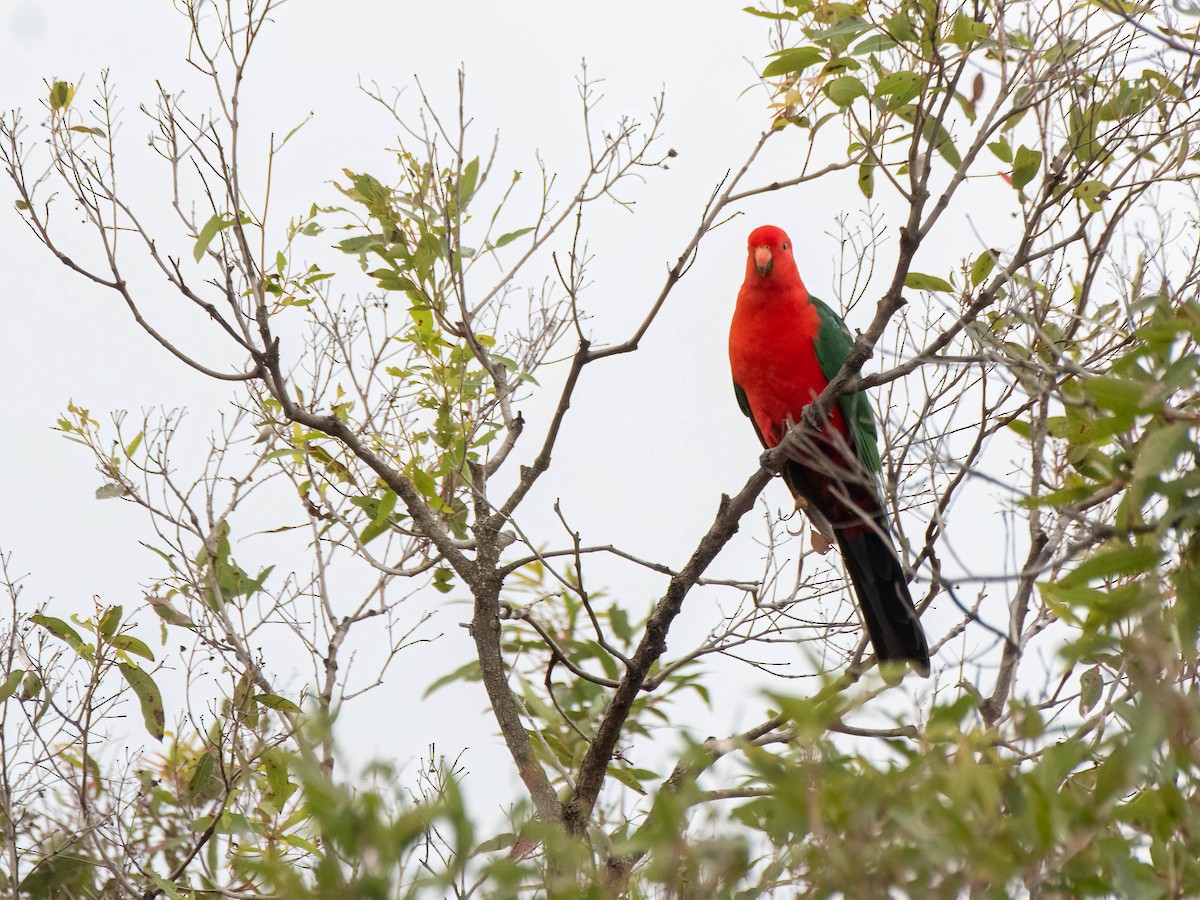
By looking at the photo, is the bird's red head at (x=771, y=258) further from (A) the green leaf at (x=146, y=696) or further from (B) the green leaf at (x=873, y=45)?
(A) the green leaf at (x=146, y=696)

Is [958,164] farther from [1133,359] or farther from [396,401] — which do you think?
[396,401]

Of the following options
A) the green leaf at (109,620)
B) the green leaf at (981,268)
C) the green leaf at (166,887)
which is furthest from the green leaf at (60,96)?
the green leaf at (981,268)

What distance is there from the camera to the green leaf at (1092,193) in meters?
2.73

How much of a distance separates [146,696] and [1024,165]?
2.57 metres

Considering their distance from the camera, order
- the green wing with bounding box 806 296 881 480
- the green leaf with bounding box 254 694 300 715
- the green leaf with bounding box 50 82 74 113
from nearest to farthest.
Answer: the green leaf with bounding box 50 82 74 113 → the green leaf with bounding box 254 694 300 715 → the green wing with bounding box 806 296 881 480

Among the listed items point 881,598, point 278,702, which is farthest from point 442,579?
point 881,598

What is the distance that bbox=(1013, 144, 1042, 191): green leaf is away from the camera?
9.38ft

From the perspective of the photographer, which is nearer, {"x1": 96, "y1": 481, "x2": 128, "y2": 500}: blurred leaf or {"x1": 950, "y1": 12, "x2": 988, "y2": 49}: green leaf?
{"x1": 950, "y1": 12, "x2": 988, "y2": 49}: green leaf

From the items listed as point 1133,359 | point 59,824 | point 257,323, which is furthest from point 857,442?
point 59,824

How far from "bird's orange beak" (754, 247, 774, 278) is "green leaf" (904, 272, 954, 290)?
4.69 ft

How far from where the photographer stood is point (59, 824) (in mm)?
3209

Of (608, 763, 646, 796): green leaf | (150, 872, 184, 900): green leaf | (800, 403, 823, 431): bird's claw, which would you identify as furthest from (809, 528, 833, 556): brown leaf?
(150, 872, 184, 900): green leaf

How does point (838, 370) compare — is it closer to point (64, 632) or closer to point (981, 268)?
point (981, 268)

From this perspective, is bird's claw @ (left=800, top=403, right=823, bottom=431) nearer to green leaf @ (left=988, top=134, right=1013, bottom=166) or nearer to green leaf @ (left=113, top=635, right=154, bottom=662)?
green leaf @ (left=988, top=134, right=1013, bottom=166)
